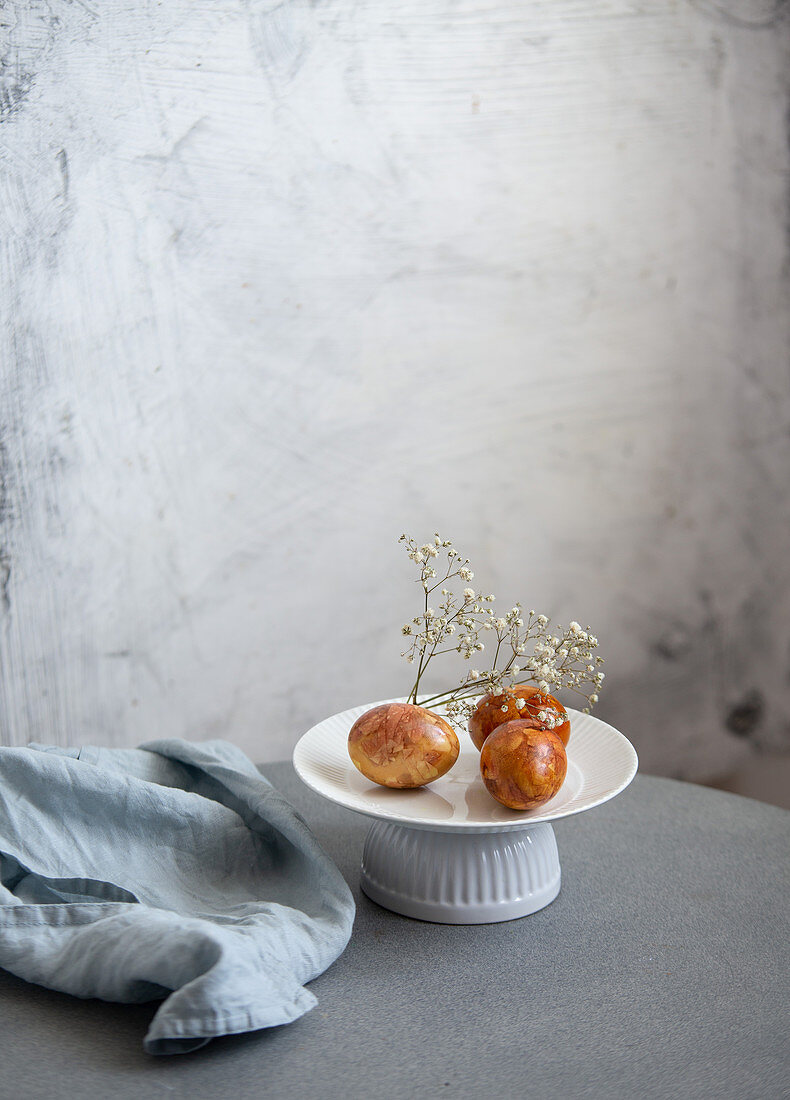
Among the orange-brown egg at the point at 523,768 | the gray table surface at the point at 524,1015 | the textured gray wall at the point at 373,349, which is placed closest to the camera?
the gray table surface at the point at 524,1015

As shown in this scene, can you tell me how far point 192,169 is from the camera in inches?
69.6

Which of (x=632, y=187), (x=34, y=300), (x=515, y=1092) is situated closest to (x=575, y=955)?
(x=515, y=1092)

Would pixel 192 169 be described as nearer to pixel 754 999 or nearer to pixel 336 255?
pixel 336 255

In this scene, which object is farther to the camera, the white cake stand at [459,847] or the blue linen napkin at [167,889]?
the white cake stand at [459,847]

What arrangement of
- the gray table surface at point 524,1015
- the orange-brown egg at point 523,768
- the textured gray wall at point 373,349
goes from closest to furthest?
the gray table surface at point 524,1015
the orange-brown egg at point 523,768
the textured gray wall at point 373,349

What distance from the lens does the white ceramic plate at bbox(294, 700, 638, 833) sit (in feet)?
2.61

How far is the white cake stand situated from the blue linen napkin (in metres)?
0.06

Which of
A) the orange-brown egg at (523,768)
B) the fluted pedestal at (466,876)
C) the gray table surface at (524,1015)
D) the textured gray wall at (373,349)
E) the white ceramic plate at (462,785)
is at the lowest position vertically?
the gray table surface at (524,1015)

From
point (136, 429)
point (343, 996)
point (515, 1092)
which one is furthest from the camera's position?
point (136, 429)

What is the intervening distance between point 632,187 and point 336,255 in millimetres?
675

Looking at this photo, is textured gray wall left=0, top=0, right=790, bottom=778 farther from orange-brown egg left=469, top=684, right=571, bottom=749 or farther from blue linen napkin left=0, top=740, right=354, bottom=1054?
orange-brown egg left=469, top=684, right=571, bottom=749

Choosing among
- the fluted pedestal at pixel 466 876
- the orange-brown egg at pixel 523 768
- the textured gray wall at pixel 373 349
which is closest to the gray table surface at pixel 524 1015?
the fluted pedestal at pixel 466 876

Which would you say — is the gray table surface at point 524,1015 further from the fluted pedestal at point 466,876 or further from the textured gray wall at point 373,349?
the textured gray wall at point 373,349

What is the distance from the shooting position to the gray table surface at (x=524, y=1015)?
2.06ft
